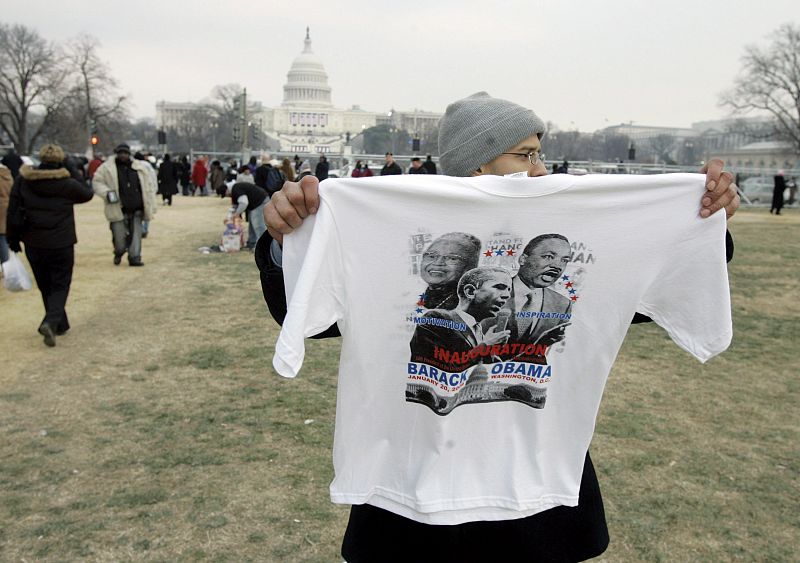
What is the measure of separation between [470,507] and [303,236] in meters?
0.85

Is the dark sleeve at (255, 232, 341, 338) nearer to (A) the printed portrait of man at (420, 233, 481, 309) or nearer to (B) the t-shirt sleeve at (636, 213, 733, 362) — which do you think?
(A) the printed portrait of man at (420, 233, 481, 309)

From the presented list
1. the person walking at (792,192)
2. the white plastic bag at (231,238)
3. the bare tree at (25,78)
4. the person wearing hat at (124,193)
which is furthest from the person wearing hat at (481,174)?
the bare tree at (25,78)

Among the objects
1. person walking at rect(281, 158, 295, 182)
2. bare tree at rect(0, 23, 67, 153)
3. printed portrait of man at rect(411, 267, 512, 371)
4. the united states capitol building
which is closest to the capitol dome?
the united states capitol building

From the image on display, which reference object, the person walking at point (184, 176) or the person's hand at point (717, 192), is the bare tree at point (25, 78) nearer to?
the person walking at point (184, 176)

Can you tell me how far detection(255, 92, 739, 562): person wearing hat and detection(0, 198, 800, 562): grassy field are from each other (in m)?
1.70

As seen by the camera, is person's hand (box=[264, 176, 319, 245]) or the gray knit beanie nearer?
person's hand (box=[264, 176, 319, 245])

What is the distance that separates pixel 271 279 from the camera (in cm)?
201

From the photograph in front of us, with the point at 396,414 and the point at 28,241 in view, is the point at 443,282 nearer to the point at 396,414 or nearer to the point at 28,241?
Answer: the point at 396,414

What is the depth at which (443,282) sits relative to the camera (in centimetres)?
186

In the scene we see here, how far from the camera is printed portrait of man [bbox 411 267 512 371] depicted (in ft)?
6.11

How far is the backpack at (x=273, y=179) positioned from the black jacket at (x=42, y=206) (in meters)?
6.97

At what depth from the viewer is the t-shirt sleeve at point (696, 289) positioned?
203 cm

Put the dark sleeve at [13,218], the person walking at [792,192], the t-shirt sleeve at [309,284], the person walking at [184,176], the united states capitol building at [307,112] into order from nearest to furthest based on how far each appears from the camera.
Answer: the t-shirt sleeve at [309,284] → the dark sleeve at [13,218] → the person walking at [184,176] → the person walking at [792,192] → the united states capitol building at [307,112]

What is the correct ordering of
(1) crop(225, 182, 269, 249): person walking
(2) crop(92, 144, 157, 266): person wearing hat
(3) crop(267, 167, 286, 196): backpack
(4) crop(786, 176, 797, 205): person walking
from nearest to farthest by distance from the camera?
(2) crop(92, 144, 157, 266): person wearing hat
(1) crop(225, 182, 269, 249): person walking
(3) crop(267, 167, 286, 196): backpack
(4) crop(786, 176, 797, 205): person walking
